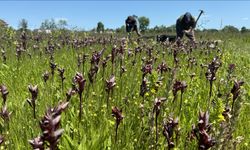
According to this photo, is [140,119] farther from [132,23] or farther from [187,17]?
[132,23]

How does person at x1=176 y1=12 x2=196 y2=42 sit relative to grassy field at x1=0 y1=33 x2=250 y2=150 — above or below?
above

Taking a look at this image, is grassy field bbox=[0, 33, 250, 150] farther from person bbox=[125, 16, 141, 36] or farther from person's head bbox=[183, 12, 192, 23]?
person bbox=[125, 16, 141, 36]

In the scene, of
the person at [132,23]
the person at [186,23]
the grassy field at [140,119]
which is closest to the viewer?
the grassy field at [140,119]

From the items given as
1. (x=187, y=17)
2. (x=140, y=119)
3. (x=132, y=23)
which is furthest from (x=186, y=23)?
(x=140, y=119)

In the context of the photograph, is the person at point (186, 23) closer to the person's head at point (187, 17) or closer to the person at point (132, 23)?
the person's head at point (187, 17)

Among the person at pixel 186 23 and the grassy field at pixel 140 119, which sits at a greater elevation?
the person at pixel 186 23

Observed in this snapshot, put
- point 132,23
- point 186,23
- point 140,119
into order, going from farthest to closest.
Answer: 1. point 132,23
2. point 186,23
3. point 140,119

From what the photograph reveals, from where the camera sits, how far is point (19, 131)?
3.08 metres

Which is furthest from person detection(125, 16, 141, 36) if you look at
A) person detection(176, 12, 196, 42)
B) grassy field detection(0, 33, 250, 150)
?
grassy field detection(0, 33, 250, 150)

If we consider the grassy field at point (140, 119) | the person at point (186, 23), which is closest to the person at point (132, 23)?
the person at point (186, 23)

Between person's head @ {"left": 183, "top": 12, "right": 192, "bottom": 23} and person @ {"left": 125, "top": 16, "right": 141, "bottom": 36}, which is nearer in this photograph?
person's head @ {"left": 183, "top": 12, "right": 192, "bottom": 23}

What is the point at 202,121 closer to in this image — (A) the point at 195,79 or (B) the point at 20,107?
(B) the point at 20,107

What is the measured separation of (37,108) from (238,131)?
201 cm

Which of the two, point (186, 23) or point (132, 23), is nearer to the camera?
point (186, 23)
